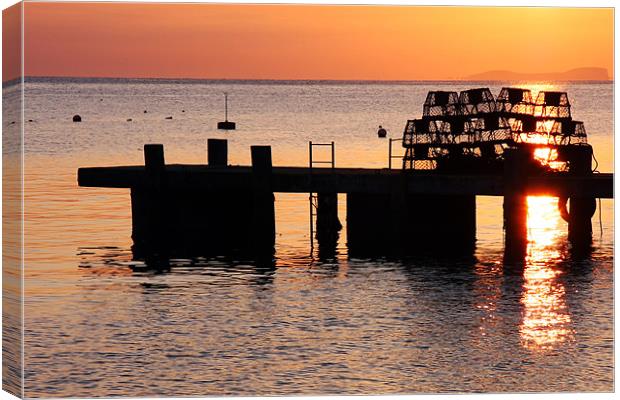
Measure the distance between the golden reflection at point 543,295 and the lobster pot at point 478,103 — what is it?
13.3ft

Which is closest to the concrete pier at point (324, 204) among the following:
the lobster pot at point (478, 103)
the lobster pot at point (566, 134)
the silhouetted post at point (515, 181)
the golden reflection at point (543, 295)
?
the silhouetted post at point (515, 181)

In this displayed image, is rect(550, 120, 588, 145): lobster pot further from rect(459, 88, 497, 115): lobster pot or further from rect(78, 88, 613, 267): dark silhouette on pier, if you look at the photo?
rect(459, 88, 497, 115): lobster pot

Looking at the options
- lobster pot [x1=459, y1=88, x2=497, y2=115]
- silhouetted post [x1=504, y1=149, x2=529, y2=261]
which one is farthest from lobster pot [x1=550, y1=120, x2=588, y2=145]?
silhouetted post [x1=504, y1=149, x2=529, y2=261]

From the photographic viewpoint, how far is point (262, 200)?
4069 centimetres

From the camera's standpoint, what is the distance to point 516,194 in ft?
121

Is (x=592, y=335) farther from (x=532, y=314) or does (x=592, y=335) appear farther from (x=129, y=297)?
(x=129, y=297)

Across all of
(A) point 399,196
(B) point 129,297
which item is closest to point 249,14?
(A) point 399,196

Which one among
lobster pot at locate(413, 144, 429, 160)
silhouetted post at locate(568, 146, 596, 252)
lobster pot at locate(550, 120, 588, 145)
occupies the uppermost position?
lobster pot at locate(550, 120, 588, 145)

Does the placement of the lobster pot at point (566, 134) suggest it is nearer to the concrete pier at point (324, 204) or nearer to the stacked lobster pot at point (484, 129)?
the stacked lobster pot at point (484, 129)

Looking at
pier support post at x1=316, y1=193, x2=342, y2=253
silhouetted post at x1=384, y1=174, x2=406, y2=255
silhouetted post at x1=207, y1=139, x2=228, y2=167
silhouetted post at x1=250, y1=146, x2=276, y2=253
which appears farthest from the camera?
silhouetted post at x1=207, y1=139, x2=228, y2=167

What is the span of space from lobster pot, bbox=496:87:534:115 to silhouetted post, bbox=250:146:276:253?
273 inches

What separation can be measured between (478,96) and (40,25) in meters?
18.8

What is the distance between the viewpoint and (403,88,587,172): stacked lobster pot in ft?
137

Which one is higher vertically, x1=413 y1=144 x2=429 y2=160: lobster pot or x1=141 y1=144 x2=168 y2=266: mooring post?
x1=413 y1=144 x2=429 y2=160: lobster pot
